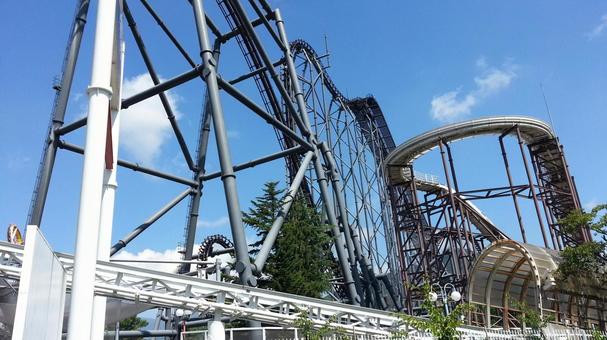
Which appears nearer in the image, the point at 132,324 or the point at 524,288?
the point at 524,288

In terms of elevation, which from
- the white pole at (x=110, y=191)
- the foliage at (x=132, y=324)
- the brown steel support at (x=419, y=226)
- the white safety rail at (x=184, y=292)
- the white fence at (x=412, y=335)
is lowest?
the white fence at (x=412, y=335)

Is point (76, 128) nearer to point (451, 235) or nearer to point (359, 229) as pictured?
point (359, 229)

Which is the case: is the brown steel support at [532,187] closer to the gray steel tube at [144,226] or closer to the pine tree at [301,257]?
the pine tree at [301,257]

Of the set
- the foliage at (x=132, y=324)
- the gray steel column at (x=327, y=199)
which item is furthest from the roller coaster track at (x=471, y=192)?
the foliage at (x=132, y=324)

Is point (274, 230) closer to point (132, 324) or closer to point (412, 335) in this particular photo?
point (412, 335)

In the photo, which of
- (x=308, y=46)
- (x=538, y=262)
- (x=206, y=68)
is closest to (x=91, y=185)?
(x=206, y=68)

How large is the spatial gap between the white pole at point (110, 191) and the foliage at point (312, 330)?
12.2 ft

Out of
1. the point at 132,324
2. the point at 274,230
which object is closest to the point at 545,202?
the point at 274,230

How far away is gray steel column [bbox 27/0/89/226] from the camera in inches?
486

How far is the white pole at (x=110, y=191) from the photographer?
7.35 metres

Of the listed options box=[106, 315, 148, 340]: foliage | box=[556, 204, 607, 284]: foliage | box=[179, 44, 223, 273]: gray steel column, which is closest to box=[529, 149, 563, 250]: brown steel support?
box=[556, 204, 607, 284]: foliage

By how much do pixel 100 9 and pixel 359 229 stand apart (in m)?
20.3

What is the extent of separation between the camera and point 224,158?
10.7m

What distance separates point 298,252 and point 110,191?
12.0 meters
